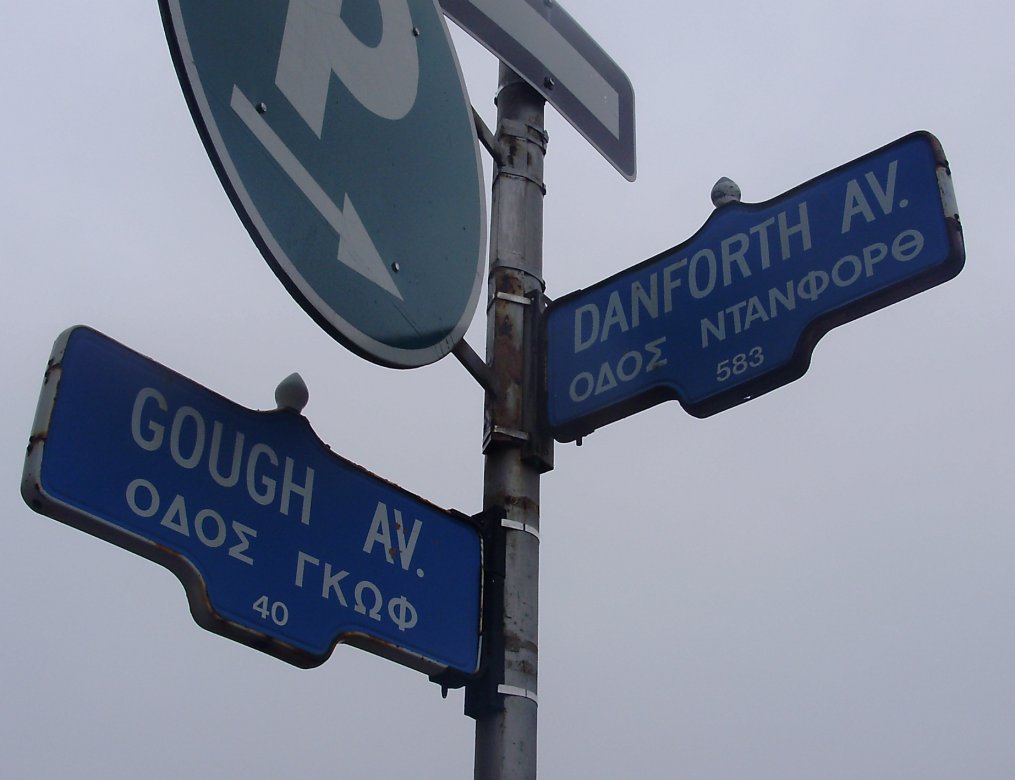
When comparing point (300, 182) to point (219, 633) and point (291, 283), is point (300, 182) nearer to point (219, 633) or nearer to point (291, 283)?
point (291, 283)

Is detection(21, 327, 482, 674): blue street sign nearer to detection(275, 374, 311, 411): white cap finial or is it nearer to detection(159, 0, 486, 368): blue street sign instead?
detection(275, 374, 311, 411): white cap finial

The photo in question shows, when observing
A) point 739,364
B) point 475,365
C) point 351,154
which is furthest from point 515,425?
point 351,154

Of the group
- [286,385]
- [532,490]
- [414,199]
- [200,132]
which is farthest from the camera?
[532,490]

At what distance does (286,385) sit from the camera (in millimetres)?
2104

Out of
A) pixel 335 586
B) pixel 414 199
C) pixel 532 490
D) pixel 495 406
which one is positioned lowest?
pixel 335 586

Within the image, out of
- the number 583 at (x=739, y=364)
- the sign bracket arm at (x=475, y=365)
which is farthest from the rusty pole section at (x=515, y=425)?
the number 583 at (x=739, y=364)

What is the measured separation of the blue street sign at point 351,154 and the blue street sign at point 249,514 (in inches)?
9.4

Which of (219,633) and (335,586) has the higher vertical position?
(335,586)

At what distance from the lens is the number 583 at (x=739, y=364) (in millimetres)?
2322

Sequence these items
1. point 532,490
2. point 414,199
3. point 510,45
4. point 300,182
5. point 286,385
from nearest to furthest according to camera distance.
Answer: point 300,182
point 286,385
point 414,199
point 532,490
point 510,45

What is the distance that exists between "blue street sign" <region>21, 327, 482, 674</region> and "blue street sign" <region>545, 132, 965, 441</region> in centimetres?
47

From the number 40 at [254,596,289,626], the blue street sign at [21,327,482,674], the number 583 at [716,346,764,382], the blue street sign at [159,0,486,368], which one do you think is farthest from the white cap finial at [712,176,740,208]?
the number 40 at [254,596,289,626]

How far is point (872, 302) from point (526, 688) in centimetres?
93

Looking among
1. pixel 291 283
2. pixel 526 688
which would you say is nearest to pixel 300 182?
pixel 291 283
